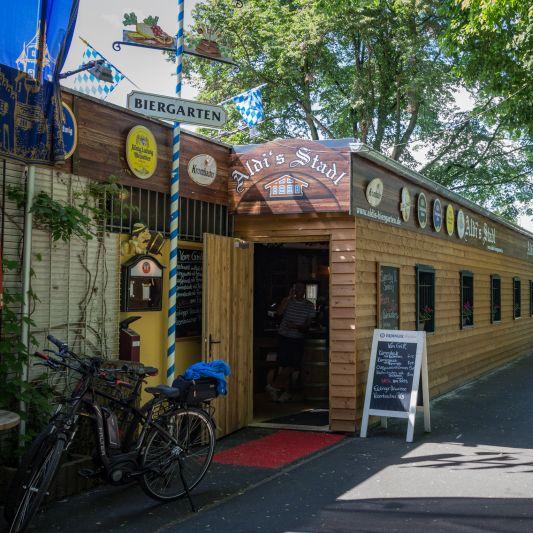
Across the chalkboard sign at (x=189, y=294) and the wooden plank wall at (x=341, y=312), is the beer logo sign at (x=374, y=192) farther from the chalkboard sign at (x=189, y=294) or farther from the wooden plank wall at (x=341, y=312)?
the chalkboard sign at (x=189, y=294)

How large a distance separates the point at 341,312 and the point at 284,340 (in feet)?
7.61

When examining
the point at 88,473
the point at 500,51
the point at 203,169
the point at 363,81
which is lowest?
the point at 88,473

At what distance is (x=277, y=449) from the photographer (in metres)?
7.74

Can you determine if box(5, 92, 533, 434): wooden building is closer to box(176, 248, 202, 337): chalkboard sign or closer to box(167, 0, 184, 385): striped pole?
box(176, 248, 202, 337): chalkboard sign

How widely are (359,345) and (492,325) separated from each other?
8.89 m

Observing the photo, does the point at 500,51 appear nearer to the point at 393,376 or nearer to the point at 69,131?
the point at 393,376

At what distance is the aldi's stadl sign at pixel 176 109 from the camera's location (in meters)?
6.70

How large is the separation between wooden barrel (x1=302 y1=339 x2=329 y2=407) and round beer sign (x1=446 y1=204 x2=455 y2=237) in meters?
3.64

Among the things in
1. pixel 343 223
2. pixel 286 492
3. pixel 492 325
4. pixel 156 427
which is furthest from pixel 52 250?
pixel 492 325

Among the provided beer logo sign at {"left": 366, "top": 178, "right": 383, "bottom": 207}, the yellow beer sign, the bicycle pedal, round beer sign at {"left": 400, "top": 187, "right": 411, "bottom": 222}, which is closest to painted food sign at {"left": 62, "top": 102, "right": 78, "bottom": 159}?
the yellow beer sign

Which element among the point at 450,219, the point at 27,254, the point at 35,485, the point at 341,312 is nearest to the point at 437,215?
the point at 450,219

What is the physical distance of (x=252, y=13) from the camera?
2425 centimetres

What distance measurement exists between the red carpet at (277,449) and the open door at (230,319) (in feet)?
1.68

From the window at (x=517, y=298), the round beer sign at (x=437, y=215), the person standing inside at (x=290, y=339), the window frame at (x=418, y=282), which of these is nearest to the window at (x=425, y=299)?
the window frame at (x=418, y=282)
